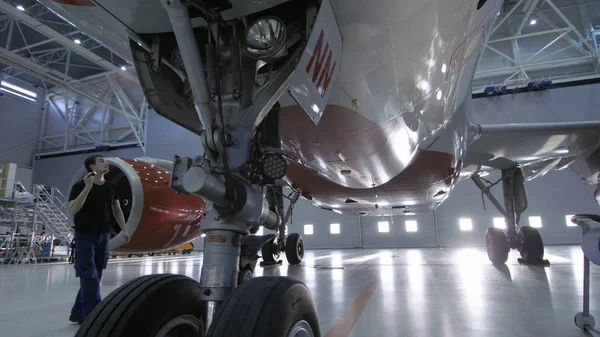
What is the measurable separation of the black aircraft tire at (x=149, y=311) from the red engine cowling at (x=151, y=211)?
1.42 m

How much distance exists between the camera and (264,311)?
1.13m

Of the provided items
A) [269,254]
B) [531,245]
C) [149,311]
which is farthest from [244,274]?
[531,245]

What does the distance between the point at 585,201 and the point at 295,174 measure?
14.9 meters

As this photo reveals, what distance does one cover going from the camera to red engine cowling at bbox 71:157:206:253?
9.28 feet

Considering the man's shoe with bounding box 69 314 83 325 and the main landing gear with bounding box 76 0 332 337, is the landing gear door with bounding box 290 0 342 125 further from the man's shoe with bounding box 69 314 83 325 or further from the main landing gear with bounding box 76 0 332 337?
the man's shoe with bounding box 69 314 83 325

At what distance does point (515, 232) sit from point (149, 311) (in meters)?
6.69

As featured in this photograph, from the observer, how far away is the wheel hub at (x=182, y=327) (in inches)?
57.3

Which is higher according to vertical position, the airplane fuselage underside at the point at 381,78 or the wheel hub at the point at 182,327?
the airplane fuselage underside at the point at 381,78

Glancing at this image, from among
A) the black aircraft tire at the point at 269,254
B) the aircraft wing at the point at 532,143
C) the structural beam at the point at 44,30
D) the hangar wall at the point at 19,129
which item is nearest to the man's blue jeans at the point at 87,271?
the black aircraft tire at the point at 269,254

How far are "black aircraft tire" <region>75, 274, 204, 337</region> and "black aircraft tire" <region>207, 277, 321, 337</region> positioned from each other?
22 cm

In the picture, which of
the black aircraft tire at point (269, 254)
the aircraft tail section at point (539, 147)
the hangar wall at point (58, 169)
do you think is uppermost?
the hangar wall at point (58, 169)

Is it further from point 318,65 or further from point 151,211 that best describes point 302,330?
point 151,211

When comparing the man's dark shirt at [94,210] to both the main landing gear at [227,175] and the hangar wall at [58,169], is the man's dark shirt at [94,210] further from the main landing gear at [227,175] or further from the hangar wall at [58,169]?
the hangar wall at [58,169]

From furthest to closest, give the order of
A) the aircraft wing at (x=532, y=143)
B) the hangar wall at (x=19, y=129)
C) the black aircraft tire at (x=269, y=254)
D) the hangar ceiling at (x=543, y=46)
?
the hangar wall at (x=19, y=129)
the hangar ceiling at (x=543, y=46)
the black aircraft tire at (x=269, y=254)
the aircraft wing at (x=532, y=143)
